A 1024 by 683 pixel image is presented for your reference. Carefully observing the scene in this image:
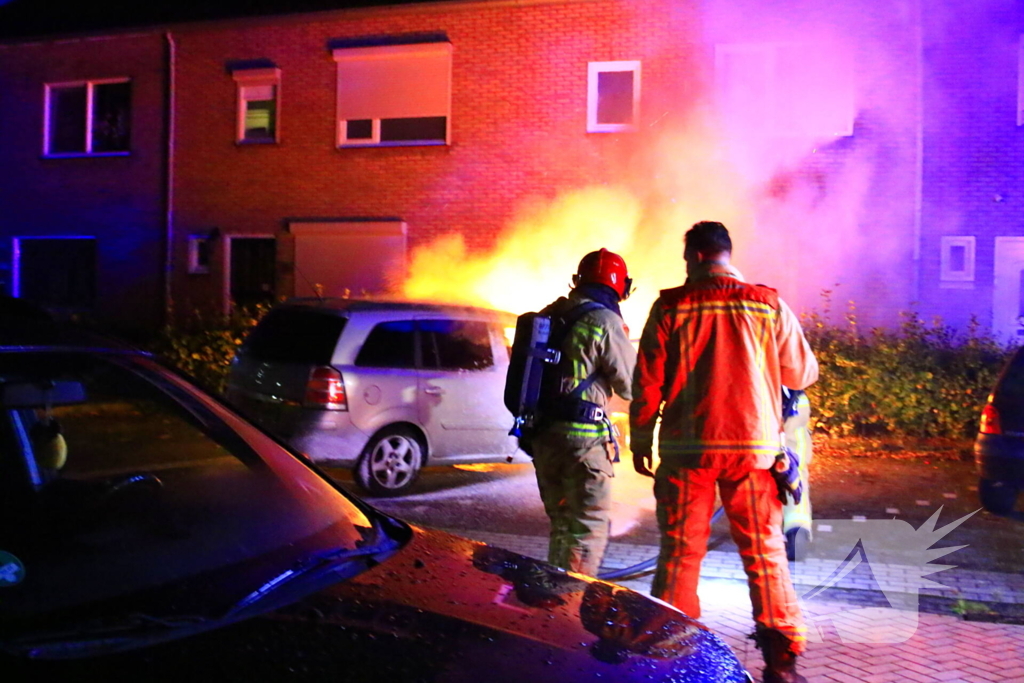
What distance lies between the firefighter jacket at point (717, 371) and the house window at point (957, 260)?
366 inches

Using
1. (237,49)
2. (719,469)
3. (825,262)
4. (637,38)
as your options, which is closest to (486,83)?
(637,38)

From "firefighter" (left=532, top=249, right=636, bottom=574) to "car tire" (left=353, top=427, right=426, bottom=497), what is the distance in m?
3.27

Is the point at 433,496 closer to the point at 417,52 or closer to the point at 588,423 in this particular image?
the point at 588,423

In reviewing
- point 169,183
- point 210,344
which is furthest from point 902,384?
point 169,183

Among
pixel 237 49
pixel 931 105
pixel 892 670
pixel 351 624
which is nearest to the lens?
pixel 351 624

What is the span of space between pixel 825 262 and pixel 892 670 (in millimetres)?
8790

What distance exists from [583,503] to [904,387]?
663cm

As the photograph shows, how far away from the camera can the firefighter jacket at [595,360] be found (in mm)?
4172

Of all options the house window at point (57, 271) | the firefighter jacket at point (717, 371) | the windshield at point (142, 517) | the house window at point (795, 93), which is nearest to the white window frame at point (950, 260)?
the house window at point (795, 93)

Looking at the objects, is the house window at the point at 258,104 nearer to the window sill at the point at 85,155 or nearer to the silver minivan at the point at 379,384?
the window sill at the point at 85,155

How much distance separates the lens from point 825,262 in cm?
1212

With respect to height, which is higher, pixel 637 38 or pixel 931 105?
pixel 637 38

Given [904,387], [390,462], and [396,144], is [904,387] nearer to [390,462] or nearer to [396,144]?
[390,462]

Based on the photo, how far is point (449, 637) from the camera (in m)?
2.13
